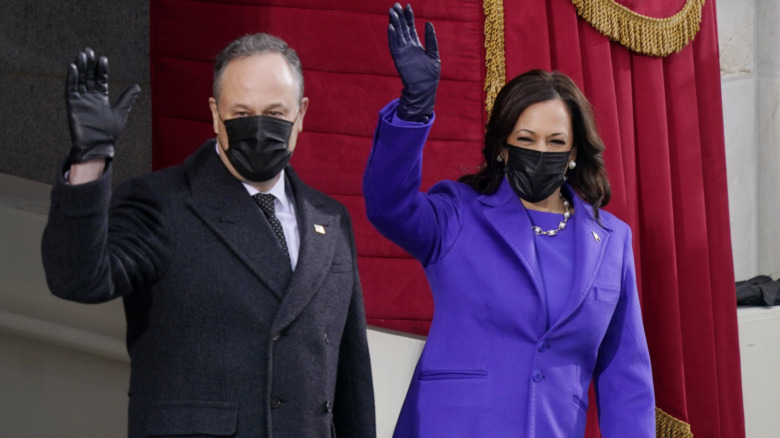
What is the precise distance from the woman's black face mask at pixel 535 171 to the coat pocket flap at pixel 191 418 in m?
0.81

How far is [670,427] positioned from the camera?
3.28 metres

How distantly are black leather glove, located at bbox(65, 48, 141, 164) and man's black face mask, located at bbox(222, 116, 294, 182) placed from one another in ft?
0.78

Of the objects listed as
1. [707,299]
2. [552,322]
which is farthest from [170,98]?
[707,299]

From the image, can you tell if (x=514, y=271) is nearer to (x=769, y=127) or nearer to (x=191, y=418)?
(x=191, y=418)

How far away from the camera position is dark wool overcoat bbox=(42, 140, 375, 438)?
172cm

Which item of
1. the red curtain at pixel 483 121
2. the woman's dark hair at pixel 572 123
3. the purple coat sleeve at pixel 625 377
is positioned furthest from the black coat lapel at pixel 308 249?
the red curtain at pixel 483 121

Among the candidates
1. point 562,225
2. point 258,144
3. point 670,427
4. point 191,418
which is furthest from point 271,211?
point 670,427

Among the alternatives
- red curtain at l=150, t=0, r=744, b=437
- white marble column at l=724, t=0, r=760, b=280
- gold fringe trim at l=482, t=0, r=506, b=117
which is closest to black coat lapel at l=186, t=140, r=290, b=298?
red curtain at l=150, t=0, r=744, b=437

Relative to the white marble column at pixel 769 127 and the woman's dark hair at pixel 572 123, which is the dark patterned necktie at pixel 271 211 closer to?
the woman's dark hair at pixel 572 123

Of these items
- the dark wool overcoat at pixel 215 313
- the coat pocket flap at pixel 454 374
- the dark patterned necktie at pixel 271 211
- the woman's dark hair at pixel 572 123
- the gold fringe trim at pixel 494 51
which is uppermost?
the gold fringe trim at pixel 494 51

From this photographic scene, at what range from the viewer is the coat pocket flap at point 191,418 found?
5.57 ft

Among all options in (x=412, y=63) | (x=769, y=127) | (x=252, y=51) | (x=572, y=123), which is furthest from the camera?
(x=769, y=127)

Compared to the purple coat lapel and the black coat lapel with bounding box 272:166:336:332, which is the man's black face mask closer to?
the black coat lapel with bounding box 272:166:336:332

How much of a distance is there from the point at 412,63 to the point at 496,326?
542mm
